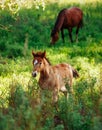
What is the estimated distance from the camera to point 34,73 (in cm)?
1127

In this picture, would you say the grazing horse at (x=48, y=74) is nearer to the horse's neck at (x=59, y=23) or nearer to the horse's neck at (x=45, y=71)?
the horse's neck at (x=45, y=71)

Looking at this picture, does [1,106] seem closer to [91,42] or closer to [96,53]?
[96,53]

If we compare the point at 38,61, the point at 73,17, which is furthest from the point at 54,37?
the point at 38,61

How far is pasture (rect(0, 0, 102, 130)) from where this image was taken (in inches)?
352

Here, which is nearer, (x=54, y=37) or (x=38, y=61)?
(x=38, y=61)

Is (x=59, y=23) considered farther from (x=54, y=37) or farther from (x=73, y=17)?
(x=73, y=17)

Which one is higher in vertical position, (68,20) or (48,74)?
(48,74)

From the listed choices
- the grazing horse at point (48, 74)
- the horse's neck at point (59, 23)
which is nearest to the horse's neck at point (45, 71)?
the grazing horse at point (48, 74)

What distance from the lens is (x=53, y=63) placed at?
59.8ft

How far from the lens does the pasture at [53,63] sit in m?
8.93

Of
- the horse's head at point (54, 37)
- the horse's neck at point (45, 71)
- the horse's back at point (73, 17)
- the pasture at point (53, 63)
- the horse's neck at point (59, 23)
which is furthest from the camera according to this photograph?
the horse's back at point (73, 17)

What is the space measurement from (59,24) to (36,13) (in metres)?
3.15

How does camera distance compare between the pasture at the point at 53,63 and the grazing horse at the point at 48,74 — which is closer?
the pasture at the point at 53,63

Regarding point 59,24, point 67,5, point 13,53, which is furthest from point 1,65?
point 67,5
